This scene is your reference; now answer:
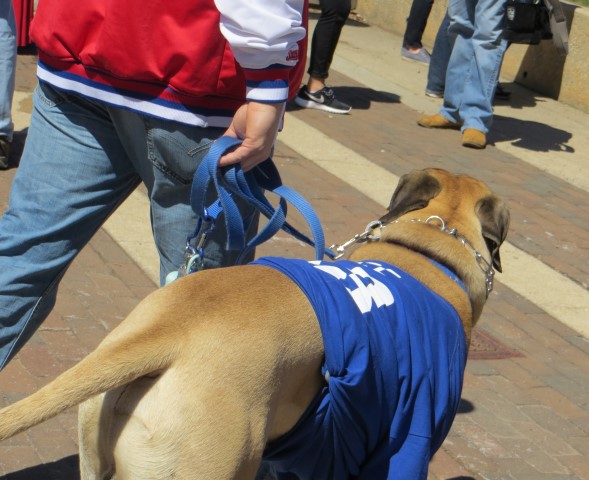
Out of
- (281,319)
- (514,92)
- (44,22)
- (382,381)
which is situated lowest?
(514,92)

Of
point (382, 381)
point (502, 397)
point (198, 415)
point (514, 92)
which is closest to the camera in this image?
point (198, 415)

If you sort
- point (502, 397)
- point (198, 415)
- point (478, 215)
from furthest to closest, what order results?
point (502, 397) < point (478, 215) < point (198, 415)

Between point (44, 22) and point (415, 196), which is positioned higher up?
point (44, 22)

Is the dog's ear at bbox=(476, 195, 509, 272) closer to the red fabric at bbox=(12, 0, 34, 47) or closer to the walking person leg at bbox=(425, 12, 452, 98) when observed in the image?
the red fabric at bbox=(12, 0, 34, 47)

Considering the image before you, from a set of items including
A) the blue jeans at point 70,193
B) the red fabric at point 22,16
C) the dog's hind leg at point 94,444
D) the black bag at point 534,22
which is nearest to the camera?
the dog's hind leg at point 94,444

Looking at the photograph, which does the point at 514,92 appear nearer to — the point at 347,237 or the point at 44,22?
the point at 347,237

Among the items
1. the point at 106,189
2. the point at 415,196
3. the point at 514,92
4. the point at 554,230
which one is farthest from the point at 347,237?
the point at 514,92

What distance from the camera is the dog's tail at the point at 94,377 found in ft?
7.11

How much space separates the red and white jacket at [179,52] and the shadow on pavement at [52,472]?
143 cm

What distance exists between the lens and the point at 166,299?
8.11ft

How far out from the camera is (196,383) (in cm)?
229

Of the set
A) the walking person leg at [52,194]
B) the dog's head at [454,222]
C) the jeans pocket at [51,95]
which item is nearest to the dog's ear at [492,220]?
the dog's head at [454,222]

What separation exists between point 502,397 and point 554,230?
8.16 feet

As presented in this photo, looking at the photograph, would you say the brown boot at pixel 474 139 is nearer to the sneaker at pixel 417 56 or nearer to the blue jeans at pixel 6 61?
the sneaker at pixel 417 56
